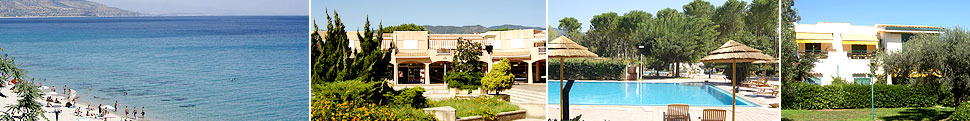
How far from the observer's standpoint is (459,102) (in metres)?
8.97

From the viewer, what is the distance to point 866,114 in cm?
1401

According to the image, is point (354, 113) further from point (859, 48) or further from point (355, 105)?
point (859, 48)

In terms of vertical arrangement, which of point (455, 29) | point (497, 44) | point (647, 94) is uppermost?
point (455, 29)

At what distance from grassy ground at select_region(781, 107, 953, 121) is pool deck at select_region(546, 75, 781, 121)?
7.64 feet

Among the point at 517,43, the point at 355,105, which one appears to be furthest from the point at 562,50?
the point at 355,105

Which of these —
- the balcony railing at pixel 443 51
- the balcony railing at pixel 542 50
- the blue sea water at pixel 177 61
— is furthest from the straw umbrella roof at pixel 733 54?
the blue sea water at pixel 177 61

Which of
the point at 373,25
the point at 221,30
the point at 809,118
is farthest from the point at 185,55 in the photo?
the point at 809,118

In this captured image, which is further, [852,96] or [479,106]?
[852,96]

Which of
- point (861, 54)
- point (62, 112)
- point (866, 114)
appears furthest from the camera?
point (861, 54)

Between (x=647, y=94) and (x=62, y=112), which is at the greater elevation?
(x=647, y=94)

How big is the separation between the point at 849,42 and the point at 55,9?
668 inches

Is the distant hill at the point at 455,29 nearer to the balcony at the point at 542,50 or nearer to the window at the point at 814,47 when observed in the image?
the balcony at the point at 542,50

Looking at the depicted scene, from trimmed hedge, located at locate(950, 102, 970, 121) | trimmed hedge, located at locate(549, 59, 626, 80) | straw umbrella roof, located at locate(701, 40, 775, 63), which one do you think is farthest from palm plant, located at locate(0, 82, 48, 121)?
trimmed hedge, located at locate(950, 102, 970, 121)

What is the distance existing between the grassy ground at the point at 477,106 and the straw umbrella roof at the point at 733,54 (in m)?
2.50
